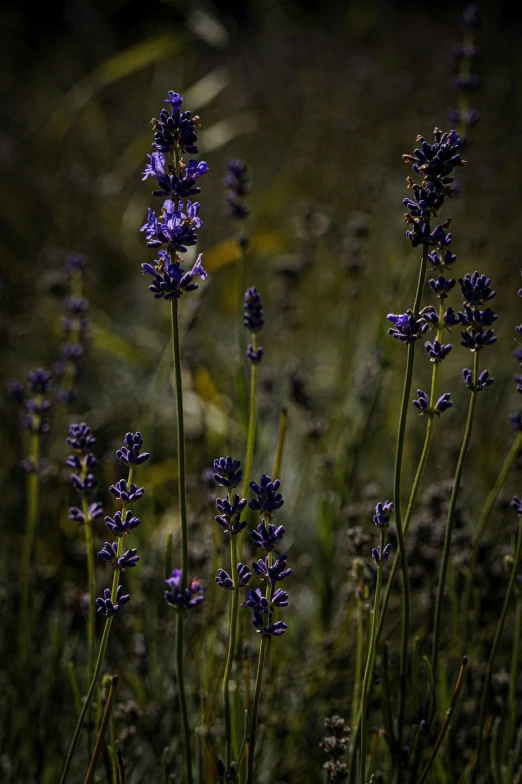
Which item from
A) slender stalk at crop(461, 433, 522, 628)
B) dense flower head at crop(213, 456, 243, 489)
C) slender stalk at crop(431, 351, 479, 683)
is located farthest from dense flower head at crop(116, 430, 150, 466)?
slender stalk at crop(461, 433, 522, 628)

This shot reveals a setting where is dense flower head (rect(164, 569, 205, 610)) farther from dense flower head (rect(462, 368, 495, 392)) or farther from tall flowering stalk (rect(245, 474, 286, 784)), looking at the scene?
dense flower head (rect(462, 368, 495, 392))

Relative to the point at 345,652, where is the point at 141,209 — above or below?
above

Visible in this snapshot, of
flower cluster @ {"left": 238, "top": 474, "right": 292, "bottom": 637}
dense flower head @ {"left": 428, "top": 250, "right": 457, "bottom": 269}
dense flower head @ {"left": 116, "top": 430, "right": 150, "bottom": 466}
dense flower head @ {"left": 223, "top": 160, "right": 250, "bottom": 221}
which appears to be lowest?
flower cluster @ {"left": 238, "top": 474, "right": 292, "bottom": 637}

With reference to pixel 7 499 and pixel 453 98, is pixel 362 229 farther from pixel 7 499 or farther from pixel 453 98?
pixel 453 98

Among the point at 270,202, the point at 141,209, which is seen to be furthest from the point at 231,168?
the point at 141,209

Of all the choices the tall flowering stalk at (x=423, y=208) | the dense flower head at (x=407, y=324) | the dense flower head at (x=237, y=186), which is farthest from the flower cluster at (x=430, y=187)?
the dense flower head at (x=237, y=186)

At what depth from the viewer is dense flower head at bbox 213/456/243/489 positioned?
45.6 inches

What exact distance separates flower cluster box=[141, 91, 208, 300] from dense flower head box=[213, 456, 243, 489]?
0.28 meters

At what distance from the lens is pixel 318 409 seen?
12.1 feet

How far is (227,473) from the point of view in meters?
1.18

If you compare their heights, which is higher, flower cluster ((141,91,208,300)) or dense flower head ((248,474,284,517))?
flower cluster ((141,91,208,300))

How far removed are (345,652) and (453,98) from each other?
5.09 meters

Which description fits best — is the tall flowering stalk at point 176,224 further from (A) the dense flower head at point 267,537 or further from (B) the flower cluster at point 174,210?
(A) the dense flower head at point 267,537

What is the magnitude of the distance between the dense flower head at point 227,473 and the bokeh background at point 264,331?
45 centimetres
